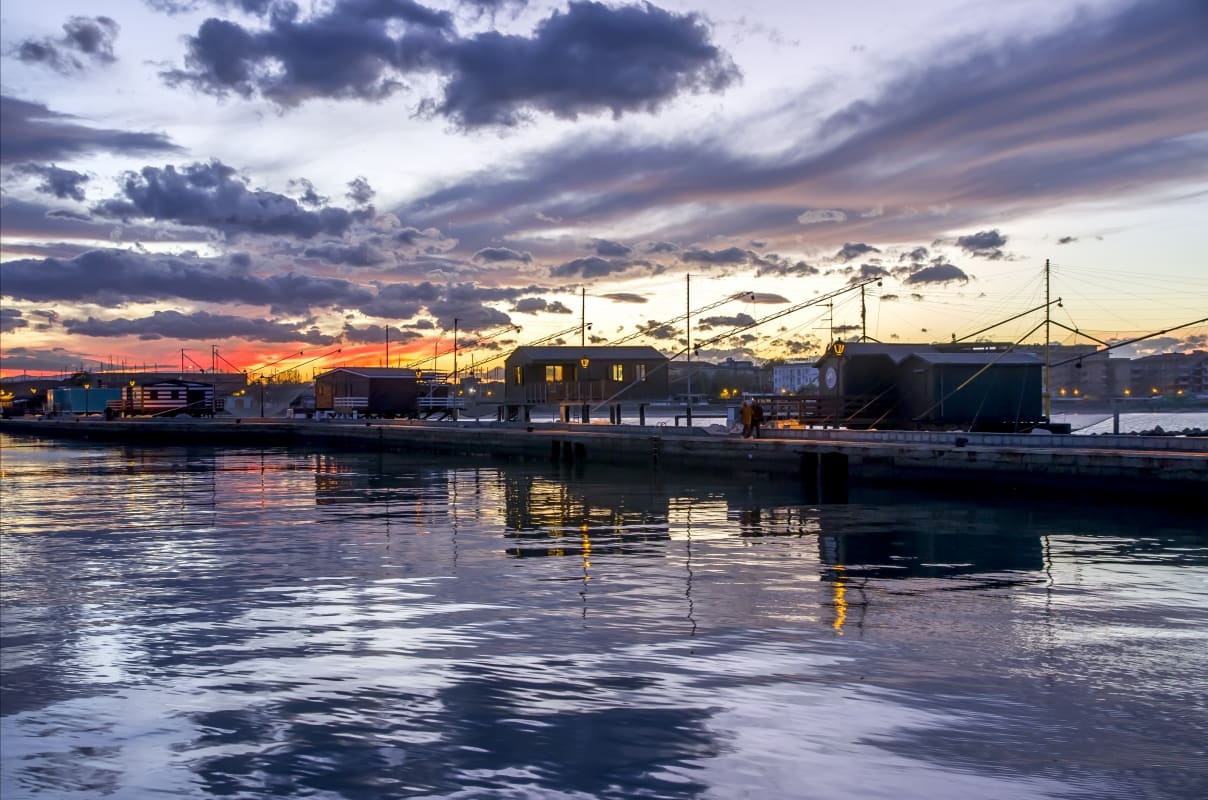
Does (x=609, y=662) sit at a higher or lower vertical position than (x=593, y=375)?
lower

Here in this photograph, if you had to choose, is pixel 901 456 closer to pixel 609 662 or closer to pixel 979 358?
→ pixel 979 358

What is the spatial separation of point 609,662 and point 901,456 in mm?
27368

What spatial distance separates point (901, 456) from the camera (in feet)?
126

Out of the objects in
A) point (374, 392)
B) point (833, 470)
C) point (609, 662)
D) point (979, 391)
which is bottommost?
point (609, 662)

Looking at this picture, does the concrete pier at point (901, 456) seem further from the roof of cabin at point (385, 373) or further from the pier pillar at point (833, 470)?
the roof of cabin at point (385, 373)

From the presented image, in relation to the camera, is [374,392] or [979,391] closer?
[979,391]

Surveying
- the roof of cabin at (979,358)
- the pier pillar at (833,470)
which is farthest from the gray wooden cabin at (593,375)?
the pier pillar at (833,470)

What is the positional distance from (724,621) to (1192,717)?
20.7 feet

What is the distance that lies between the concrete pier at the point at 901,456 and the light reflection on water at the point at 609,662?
322 centimetres

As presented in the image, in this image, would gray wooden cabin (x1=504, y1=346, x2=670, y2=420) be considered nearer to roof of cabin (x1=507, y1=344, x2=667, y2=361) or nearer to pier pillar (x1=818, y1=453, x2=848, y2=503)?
roof of cabin (x1=507, y1=344, x2=667, y2=361)

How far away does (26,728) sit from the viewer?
1080 centimetres

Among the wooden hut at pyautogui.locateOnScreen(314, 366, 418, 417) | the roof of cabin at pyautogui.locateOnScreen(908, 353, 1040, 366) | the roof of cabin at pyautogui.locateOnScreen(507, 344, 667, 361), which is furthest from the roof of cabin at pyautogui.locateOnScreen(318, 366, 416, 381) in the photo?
the roof of cabin at pyautogui.locateOnScreen(908, 353, 1040, 366)

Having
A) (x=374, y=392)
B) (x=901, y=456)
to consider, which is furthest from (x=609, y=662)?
(x=374, y=392)

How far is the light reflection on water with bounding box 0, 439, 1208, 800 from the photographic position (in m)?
9.52
